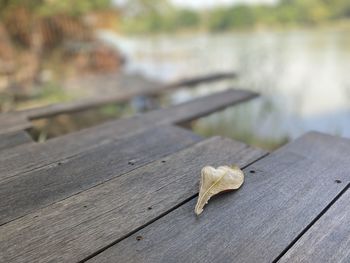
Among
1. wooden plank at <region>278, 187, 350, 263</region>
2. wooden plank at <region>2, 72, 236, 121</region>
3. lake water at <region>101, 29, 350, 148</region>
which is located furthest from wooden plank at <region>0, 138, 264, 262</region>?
lake water at <region>101, 29, 350, 148</region>

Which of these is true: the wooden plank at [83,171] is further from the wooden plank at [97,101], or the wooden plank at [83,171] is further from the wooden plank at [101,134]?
the wooden plank at [97,101]

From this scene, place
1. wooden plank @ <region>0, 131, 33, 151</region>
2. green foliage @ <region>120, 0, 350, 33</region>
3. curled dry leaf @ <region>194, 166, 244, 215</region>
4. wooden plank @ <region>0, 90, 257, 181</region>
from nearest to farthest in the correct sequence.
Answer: curled dry leaf @ <region>194, 166, 244, 215</region>, wooden plank @ <region>0, 90, 257, 181</region>, wooden plank @ <region>0, 131, 33, 151</region>, green foliage @ <region>120, 0, 350, 33</region>

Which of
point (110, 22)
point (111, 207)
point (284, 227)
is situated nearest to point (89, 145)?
point (111, 207)

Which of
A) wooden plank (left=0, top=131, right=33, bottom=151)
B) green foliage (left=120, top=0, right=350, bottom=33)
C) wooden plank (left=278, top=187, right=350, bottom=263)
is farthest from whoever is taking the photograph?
green foliage (left=120, top=0, right=350, bottom=33)

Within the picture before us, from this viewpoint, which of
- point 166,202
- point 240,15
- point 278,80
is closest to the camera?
point 166,202

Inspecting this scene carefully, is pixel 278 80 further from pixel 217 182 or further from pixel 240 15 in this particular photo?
pixel 217 182

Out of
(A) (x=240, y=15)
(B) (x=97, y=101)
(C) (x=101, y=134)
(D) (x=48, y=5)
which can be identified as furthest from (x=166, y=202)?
(D) (x=48, y=5)

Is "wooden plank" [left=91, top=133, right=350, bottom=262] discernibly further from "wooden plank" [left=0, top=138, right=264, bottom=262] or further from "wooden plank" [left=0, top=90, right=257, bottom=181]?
"wooden plank" [left=0, top=90, right=257, bottom=181]
